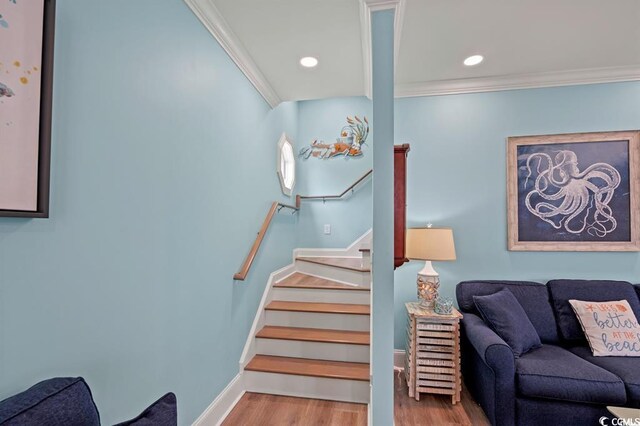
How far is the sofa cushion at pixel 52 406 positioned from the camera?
27.2 inches

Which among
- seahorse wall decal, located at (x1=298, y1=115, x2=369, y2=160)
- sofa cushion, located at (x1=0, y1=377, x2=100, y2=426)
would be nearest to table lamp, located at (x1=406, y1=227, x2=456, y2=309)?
seahorse wall decal, located at (x1=298, y1=115, x2=369, y2=160)

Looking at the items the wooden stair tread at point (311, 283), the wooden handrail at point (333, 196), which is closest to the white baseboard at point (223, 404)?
the wooden stair tread at point (311, 283)

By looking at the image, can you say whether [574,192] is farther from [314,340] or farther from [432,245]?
[314,340]

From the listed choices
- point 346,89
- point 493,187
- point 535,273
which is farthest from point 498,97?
point 535,273

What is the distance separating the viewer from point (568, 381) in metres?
1.76

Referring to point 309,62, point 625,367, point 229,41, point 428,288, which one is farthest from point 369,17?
point 625,367

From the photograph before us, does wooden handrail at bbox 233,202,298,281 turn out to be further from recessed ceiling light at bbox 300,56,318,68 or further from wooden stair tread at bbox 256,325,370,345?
recessed ceiling light at bbox 300,56,318,68

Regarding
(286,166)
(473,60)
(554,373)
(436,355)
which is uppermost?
(473,60)

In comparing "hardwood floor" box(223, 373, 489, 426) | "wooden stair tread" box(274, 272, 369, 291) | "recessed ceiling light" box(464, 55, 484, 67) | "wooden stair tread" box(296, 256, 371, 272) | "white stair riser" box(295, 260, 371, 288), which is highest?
"recessed ceiling light" box(464, 55, 484, 67)

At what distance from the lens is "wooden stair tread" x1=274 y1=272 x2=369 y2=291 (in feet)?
9.39

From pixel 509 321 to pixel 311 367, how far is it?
1485 millimetres

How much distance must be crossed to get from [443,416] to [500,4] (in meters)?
2.80

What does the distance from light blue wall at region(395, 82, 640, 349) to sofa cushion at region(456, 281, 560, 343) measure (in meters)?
0.24

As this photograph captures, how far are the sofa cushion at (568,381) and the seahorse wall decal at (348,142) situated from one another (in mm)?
2860
